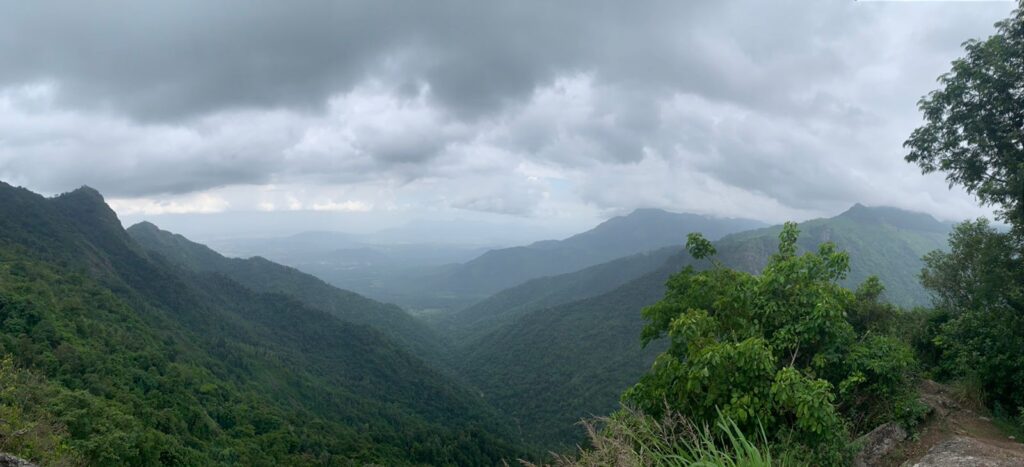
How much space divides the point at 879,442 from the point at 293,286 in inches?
6603

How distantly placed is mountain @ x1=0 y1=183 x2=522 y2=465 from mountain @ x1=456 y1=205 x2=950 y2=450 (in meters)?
11.0

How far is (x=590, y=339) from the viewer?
109188 mm

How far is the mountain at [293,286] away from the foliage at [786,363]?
436 feet

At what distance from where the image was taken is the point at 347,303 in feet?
518

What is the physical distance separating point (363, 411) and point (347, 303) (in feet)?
320

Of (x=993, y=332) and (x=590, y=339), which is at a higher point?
(x=993, y=332)

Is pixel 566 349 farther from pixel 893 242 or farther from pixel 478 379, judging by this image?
pixel 893 242

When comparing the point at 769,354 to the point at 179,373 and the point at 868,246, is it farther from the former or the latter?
the point at 868,246

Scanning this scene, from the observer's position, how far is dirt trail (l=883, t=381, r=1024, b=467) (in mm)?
6500

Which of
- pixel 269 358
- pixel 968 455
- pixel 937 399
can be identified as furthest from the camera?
pixel 269 358

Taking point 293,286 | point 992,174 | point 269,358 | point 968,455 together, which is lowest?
point 269,358

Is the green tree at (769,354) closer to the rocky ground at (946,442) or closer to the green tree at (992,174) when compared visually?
the rocky ground at (946,442)

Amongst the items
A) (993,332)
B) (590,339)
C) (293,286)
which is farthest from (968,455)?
(293,286)

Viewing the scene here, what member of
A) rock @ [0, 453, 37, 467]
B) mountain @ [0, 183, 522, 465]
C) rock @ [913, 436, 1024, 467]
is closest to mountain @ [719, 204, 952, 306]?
mountain @ [0, 183, 522, 465]
